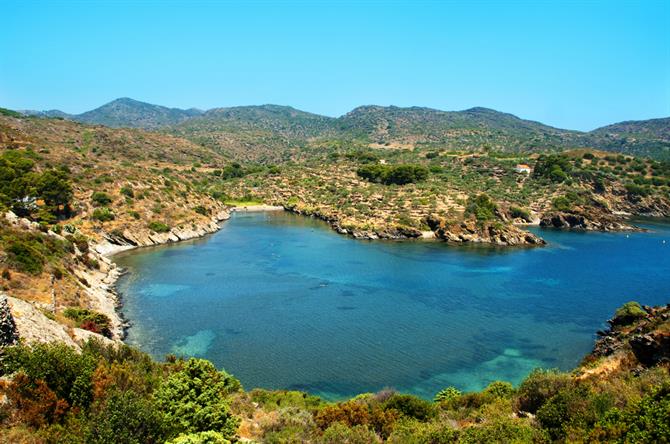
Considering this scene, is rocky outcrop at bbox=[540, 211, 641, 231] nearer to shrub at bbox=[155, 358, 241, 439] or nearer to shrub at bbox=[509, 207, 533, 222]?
shrub at bbox=[509, 207, 533, 222]

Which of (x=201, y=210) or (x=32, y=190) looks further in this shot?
(x=201, y=210)

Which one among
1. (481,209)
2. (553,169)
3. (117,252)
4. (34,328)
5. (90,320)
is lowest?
(117,252)

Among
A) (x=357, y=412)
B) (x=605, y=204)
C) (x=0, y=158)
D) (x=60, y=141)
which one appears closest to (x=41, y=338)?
(x=357, y=412)

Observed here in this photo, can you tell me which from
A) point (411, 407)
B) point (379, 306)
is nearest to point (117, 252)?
point (379, 306)

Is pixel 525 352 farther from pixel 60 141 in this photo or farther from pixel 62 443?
pixel 60 141

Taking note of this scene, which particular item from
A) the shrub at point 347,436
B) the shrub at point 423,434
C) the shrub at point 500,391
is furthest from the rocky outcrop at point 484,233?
the shrub at point 347,436

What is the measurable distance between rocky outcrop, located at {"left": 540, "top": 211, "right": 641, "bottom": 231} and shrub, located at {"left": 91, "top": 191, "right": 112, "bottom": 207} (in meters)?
88.5

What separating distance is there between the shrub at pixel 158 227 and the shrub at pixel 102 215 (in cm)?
603

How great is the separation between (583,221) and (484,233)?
101 feet

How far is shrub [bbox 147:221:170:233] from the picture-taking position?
2889 inches

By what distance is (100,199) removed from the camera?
242 feet

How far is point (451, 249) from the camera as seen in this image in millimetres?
72875

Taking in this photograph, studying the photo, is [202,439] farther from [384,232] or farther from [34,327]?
[384,232]

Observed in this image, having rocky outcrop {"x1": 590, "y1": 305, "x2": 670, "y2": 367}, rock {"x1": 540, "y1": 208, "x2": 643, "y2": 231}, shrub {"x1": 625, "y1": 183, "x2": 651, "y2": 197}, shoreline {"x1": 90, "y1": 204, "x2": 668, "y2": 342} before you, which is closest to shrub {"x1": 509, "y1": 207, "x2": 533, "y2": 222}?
shoreline {"x1": 90, "y1": 204, "x2": 668, "y2": 342}
